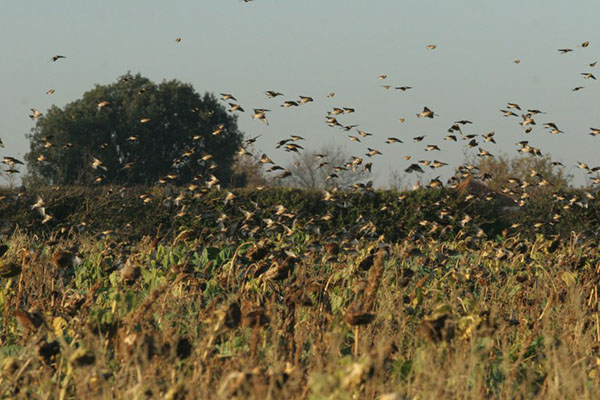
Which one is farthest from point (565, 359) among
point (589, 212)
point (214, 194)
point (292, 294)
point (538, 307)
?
point (589, 212)

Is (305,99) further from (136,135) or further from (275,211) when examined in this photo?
(136,135)

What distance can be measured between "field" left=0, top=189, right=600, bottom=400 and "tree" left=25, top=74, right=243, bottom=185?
28477mm

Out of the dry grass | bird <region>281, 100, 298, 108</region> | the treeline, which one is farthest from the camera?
the treeline

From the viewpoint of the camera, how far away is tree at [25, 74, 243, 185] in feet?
135

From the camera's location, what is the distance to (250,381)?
352cm

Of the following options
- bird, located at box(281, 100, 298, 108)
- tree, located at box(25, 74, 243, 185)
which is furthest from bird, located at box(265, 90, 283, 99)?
tree, located at box(25, 74, 243, 185)

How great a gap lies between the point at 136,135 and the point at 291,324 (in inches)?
1440

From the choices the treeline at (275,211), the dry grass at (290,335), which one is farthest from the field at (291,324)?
the treeline at (275,211)

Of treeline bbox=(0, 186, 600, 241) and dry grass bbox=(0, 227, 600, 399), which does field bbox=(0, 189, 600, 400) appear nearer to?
dry grass bbox=(0, 227, 600, 399)

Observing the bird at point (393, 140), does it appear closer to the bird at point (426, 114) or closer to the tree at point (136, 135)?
the bird at point (426, 114)

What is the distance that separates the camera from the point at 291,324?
227 inches

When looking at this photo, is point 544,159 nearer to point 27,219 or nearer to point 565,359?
point 27,219

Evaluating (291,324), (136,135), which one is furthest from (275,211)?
(136,135)

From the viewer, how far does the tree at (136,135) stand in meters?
41.2
